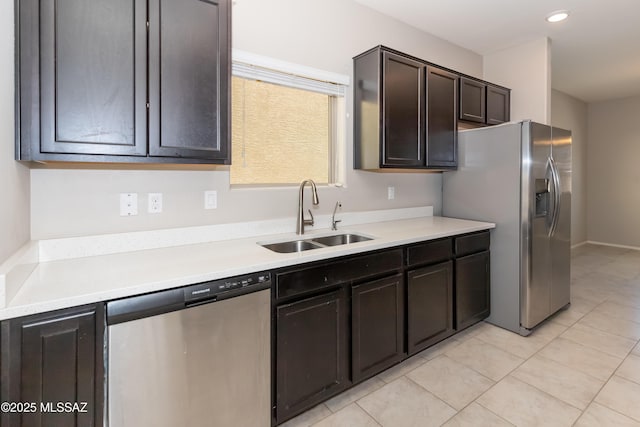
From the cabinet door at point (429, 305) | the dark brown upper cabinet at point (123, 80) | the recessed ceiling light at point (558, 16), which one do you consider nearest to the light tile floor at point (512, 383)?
the cabinet door at point (429, 305)

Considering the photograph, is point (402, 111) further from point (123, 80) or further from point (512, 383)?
point (512, 383)

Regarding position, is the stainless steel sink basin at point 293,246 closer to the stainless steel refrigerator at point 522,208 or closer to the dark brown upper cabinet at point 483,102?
the stainless steel refrigerator at point 522,208

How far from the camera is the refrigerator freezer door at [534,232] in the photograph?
103 inches

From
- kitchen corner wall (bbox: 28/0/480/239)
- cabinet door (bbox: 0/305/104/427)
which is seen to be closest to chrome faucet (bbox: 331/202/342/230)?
kitchen corner wall (bbox: 28/0/480/239)

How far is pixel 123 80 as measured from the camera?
4.78ft

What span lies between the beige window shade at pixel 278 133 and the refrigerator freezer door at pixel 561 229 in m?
2.04

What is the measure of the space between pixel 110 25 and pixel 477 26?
3.11m

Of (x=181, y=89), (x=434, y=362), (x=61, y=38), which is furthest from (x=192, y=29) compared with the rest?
(x=434, y=362)

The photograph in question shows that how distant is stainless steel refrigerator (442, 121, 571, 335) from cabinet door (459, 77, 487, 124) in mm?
233

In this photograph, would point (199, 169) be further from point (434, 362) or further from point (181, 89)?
point (434, 362)

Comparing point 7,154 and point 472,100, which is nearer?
point 7,154

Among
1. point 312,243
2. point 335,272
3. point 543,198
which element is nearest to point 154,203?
point 312,243

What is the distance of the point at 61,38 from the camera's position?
4.38 ft

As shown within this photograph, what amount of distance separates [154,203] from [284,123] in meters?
1.09
